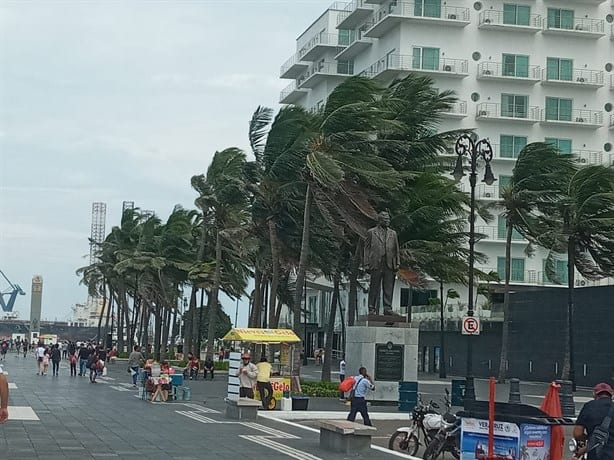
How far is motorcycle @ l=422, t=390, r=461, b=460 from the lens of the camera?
56.4 ft

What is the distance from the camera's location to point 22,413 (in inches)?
979

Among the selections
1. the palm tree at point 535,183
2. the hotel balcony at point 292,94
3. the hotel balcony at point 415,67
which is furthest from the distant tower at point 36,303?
the palm tree at point 535,183

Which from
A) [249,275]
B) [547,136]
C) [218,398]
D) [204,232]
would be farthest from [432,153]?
[547,136]

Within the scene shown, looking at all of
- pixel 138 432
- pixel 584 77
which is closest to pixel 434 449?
pixel 138 432

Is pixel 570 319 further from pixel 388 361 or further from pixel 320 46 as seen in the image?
pixel 320 46

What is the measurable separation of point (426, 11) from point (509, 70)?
25.1ft

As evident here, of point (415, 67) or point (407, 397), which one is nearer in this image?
point (407, 397)

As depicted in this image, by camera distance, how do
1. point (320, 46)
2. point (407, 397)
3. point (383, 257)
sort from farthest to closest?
point (320, 46)
point (383, 257)
point (407, 397)

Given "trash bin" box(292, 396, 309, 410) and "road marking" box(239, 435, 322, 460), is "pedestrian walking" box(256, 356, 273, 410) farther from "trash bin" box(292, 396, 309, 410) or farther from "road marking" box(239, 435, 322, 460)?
"road marking" box(239, 435, 322, 460)

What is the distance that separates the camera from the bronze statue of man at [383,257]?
29953 mm

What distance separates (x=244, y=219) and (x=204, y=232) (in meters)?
4.94


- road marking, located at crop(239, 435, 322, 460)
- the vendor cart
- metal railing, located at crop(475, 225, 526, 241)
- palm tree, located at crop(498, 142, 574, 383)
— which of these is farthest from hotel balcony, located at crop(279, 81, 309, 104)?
road marking, located at crop(239, 435, 322, 460)

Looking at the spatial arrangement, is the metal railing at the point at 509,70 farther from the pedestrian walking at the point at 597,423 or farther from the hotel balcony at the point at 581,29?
the pedestrian walking at the point at 597,423

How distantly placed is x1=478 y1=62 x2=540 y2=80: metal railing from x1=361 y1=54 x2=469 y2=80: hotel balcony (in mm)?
1582
